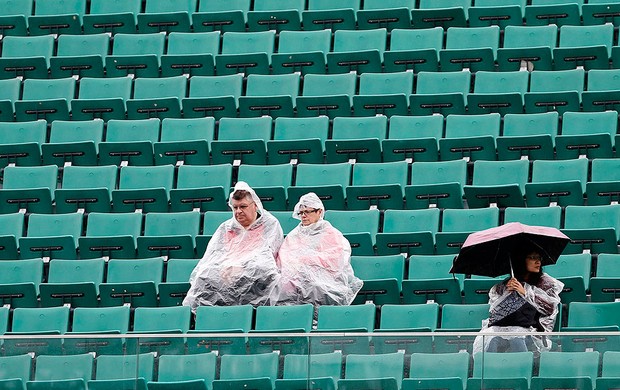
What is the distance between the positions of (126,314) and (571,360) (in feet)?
9.60

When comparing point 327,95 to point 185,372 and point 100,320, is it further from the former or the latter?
point 185,372

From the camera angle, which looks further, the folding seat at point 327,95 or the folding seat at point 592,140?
the folding seat at point 327,95

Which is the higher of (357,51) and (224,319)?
(357,51)

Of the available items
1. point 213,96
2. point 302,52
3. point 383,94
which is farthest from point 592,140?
point 213,96

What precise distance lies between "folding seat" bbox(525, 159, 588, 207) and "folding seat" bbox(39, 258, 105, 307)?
287 cm

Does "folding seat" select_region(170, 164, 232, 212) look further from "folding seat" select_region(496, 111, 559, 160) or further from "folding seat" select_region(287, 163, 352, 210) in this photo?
"folding seat" select_region(496, 111, 559, 160)

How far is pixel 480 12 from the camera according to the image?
45.1 ft

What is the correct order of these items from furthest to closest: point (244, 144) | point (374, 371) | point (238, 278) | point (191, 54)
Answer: point (191, 54)
point (244, 144)
point (238, 278)
point (374, 371)

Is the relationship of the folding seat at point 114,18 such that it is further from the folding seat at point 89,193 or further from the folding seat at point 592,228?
the folding seat at point 592,228

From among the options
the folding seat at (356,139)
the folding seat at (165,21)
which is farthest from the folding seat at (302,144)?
the folding seat at (165,21)

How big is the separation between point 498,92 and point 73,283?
3810mm

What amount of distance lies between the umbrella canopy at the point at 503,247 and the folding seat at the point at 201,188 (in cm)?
252

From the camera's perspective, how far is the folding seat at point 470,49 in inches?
516

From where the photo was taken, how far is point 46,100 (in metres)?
13.1
